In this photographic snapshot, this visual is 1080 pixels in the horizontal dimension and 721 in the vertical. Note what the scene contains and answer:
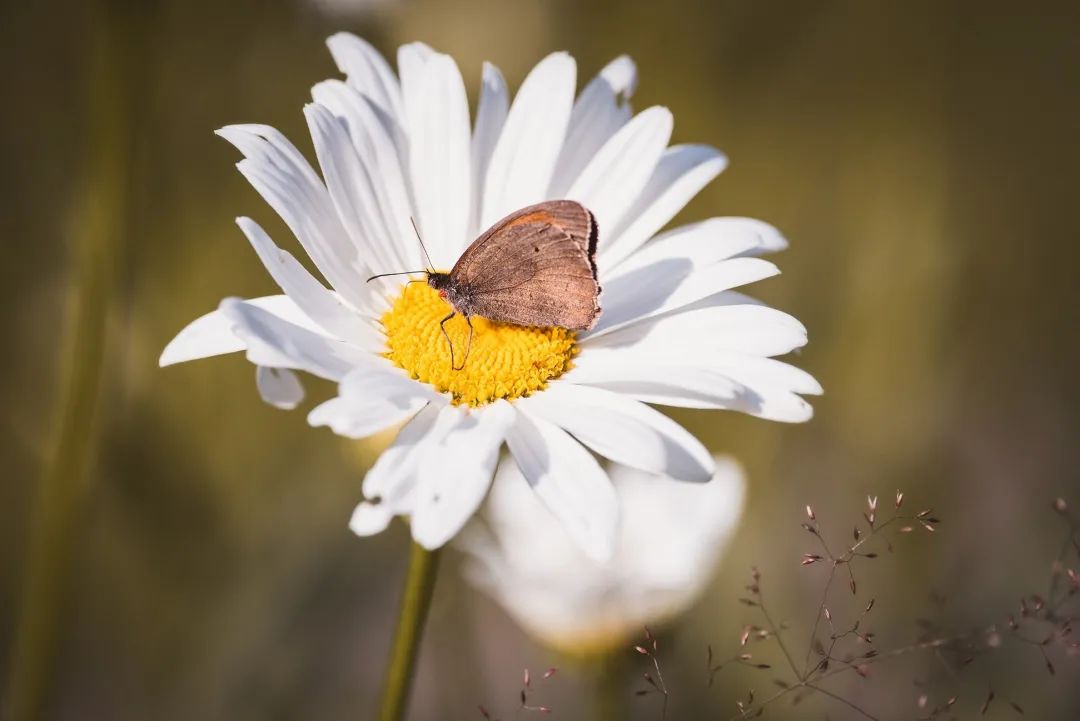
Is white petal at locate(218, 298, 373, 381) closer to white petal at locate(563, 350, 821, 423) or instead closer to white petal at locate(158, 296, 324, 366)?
white petal at locate(158, 296, 324, 366)

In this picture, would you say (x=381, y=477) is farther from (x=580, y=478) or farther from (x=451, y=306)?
(x=451, y=306)

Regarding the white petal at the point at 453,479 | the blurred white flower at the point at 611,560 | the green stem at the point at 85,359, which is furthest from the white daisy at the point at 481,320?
the blurred white flower at the point at 611,560

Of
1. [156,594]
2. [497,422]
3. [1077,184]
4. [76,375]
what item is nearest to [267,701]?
[156,594]

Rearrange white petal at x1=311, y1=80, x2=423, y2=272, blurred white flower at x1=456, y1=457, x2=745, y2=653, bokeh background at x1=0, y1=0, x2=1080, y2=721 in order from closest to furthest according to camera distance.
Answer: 1. white petal at x1=311, y1=80, x2=423, y2=272
2. blurred white flower at x1=456, y1=457, x2=745, y2=653
3. bokeh background at x1=0, y1=0, x2=1080, y2=721

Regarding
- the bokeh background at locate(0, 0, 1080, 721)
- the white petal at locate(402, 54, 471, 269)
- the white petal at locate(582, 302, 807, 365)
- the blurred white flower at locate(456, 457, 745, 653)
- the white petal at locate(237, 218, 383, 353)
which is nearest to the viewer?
the white petal at locate(237, 218, 383, 353)

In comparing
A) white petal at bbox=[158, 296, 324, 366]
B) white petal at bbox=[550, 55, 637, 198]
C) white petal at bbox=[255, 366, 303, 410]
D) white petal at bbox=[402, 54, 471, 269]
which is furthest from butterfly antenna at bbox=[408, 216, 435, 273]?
white petal at bbox=[255, 366, 303, 410]

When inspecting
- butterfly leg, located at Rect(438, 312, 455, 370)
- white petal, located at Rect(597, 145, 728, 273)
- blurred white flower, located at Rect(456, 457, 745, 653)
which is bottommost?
blurred white flower, located at Rect(456, 457, 745, 653)

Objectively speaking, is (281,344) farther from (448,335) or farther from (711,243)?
(711,243)
